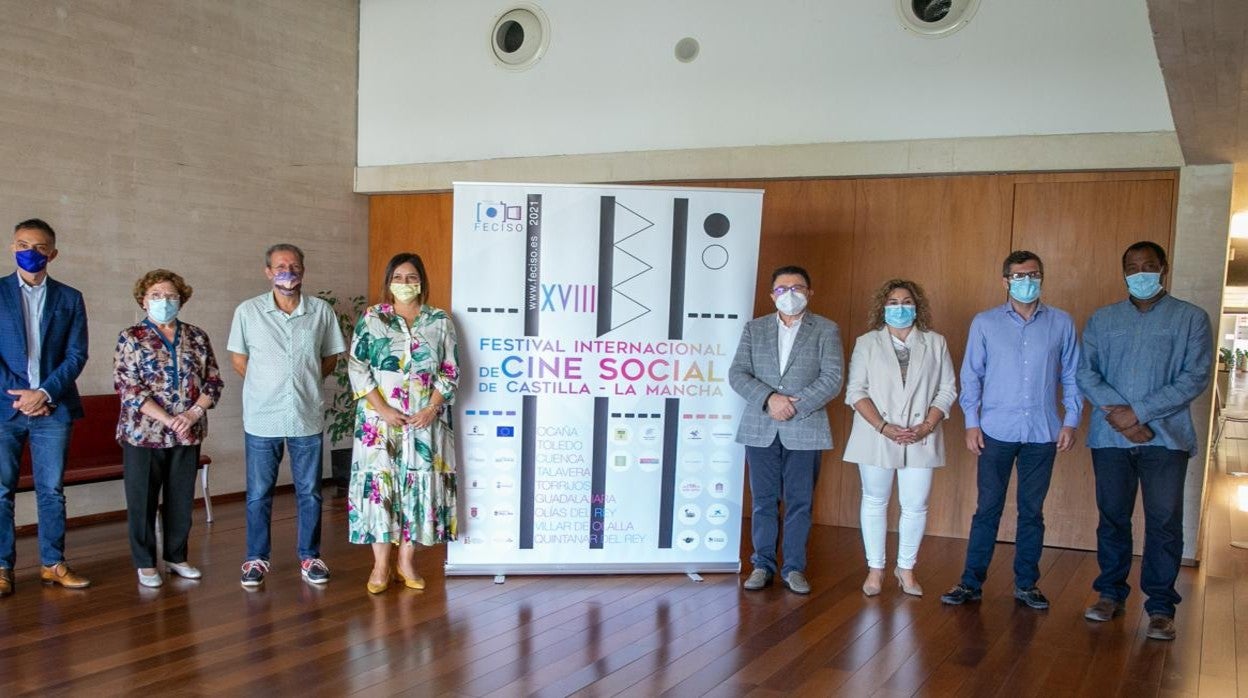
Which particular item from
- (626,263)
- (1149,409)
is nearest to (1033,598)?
(1149,409)

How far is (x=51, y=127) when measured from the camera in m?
5.83

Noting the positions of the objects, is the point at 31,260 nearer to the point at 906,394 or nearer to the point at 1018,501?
the point at 906,394

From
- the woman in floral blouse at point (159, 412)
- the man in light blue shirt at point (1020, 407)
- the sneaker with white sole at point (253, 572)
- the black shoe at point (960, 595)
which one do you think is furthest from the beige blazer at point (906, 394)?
the woman in floral blouse at point (159, 412)

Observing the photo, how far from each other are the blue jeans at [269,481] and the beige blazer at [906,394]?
268cm

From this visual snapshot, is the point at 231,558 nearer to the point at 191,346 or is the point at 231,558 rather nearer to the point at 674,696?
the point at 191,346

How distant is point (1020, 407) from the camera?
4.46 m

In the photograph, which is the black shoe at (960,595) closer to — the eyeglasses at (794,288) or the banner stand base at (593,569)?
the banner stand base at (593,569)

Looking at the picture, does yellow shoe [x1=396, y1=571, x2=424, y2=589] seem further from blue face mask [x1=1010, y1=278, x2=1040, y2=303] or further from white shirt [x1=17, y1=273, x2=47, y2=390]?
blue face mask [x1=1010, y1=278, x2=1040, y2=303]

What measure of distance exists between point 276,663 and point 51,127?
3.98 metres

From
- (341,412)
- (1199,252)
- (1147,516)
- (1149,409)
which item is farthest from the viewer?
(341,412)

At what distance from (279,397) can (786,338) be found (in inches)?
98.9

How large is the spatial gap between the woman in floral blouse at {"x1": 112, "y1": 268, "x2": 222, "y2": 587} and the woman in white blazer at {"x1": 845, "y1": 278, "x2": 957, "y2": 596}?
3.21 meters

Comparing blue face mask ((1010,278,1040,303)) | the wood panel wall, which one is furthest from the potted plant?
blue face mask ((1010,278,1040,303))

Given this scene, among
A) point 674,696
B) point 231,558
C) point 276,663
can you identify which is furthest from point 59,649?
point 674,696
